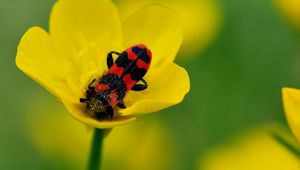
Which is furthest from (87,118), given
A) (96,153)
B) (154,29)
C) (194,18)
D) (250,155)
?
(194,18)

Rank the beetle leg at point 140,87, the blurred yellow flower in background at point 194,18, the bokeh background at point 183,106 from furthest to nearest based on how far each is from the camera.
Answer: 1. the blurred yellow flower in background at point 194,18
2. the bokeh background at point 183,106
3. the beetle leg at point 140,87

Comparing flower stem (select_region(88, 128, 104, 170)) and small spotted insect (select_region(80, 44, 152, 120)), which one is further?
small spotted insect (select_region(80, 44, 152, 120))

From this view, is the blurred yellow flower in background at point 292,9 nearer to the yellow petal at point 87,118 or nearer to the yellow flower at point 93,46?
the yellow flower at point 93,46

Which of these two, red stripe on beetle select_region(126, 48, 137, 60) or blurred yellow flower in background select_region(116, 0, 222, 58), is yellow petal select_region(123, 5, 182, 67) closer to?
red stripe on beetle select_region(126, 48, 137, 60)

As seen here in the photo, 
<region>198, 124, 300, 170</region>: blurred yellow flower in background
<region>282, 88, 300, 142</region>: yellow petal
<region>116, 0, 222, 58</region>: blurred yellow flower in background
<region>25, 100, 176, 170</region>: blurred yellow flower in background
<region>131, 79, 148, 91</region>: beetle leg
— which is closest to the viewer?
<region>282, 88, 300, 142</region>: yellow petal

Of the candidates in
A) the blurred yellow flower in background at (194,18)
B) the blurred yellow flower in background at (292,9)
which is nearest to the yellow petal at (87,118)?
the blurred yellow flower in background at (292,9)

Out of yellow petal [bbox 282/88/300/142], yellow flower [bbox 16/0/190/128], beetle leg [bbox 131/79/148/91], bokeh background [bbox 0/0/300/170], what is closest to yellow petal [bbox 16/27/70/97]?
yellow flower [bbox 16/0/190/128]
